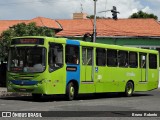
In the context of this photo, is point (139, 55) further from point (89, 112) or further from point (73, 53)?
point (89, 112)

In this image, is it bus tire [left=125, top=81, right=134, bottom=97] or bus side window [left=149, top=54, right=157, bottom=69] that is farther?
bus side window [left=149, top=54, right=157, bottom=69]

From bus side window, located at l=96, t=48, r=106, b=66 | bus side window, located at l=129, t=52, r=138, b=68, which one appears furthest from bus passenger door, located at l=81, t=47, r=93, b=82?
bus side window, located at l=129, t=52, r=138, b=68

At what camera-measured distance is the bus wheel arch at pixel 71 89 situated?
21625 millimetres

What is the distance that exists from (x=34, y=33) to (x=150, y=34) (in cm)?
1874

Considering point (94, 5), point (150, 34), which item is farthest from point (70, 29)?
point (94, 5)

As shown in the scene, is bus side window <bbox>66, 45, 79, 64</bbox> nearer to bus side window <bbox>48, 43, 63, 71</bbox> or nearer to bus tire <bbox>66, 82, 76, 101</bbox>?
bus side window <bbox>48, 43, 63, 71</bbox>

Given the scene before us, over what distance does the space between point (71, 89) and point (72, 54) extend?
1623 millimetres

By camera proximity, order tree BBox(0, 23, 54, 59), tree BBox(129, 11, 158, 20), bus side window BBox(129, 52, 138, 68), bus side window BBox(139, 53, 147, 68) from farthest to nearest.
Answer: tree BBox(129, 11, 158, 20) → tree BBox(0, 23, 54, 59) → bus side window BBox(139, 53, 147, 68) → bus side window BBox(129, 52, 138, 68)

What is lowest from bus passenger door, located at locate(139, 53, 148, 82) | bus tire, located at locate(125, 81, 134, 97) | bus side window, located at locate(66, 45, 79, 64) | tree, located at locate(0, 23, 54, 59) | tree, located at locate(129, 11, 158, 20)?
bus tire, located at locate(125, 81, 134, 97)

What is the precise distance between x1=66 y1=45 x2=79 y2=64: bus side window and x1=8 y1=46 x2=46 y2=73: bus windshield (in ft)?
5.02

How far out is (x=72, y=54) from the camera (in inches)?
858

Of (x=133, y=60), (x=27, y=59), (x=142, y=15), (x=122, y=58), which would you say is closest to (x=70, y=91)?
(x=27, y=59)

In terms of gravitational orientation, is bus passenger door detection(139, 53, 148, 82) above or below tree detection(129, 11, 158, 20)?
below

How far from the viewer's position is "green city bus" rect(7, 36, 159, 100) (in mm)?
20422
